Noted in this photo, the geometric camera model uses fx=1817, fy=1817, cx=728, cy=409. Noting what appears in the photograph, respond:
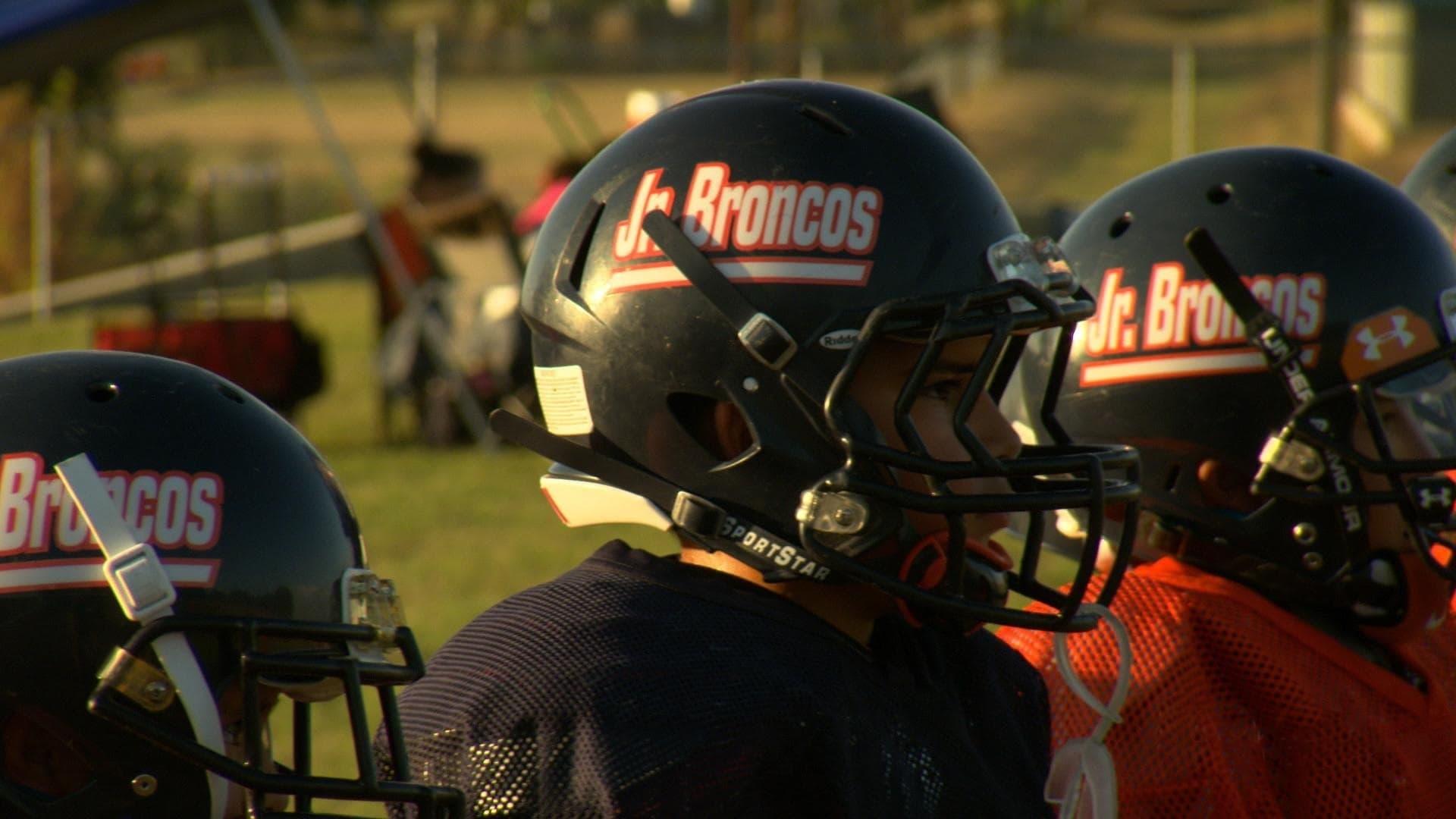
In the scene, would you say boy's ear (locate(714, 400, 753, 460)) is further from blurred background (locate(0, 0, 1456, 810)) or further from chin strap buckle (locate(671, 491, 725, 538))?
blurred background (locate(0, 0, 1456, 810))

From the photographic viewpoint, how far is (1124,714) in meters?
2.55

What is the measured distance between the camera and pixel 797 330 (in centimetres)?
211

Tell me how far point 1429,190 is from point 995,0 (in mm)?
28207

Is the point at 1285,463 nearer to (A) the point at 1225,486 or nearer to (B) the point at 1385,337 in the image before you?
(A) the point at 1225,486

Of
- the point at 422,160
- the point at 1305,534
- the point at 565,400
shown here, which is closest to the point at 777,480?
the point at 565,400

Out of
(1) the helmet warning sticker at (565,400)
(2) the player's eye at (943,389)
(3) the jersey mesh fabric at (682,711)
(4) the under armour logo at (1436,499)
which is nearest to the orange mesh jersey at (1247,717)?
(4) the under armour logo at (1436,499)

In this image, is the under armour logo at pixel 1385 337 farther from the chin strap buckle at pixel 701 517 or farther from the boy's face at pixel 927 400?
the chin strap buckle at pixel 701 517

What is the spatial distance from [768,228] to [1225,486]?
3.38 feet

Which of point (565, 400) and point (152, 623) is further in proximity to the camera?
point (565, 400)

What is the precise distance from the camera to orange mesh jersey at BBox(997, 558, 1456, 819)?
251 centimetres

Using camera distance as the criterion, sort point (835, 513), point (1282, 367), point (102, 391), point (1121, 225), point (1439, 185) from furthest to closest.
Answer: point (1439, 185)
point (1121, 225)
point (1282, 367)
point (835, 513)
point (102, 391)

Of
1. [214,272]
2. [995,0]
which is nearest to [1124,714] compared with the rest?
[214,272]

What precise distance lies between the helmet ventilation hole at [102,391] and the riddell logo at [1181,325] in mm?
1525

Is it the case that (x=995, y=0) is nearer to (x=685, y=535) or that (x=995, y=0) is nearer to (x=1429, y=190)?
(x=1429, y=190)
